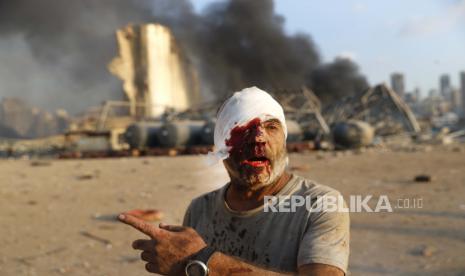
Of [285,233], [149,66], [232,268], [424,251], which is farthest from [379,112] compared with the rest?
[232,268]

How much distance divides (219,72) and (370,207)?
40187mm

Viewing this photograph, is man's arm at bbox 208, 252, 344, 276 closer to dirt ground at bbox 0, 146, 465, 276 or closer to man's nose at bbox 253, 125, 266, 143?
man's nose at bbox 253, 125, 266, 143

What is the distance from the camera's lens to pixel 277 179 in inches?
71.0

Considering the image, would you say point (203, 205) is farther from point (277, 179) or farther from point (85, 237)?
point (85, 237)

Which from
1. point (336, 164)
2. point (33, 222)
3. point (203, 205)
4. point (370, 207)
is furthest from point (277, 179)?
point (336, 164)

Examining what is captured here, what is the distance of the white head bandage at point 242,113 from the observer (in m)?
1.79

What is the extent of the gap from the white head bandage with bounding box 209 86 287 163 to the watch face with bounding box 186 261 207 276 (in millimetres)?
473

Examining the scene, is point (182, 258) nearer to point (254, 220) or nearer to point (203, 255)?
point (203, 255)

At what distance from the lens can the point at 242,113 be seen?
1783 millimetres

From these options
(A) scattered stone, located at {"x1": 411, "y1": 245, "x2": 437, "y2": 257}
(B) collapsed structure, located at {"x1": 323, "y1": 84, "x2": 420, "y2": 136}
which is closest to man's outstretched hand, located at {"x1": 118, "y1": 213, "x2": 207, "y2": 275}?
(A) scattered stone, located at {"x1": 411, "y1": 245, "x2": 437, "y2": 257}

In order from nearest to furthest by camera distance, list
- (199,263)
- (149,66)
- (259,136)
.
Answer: (199,263) < (259,136) < (149,66)

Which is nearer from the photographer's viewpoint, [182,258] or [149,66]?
[182,258]

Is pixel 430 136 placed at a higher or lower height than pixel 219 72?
lower

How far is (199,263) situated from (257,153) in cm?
50
